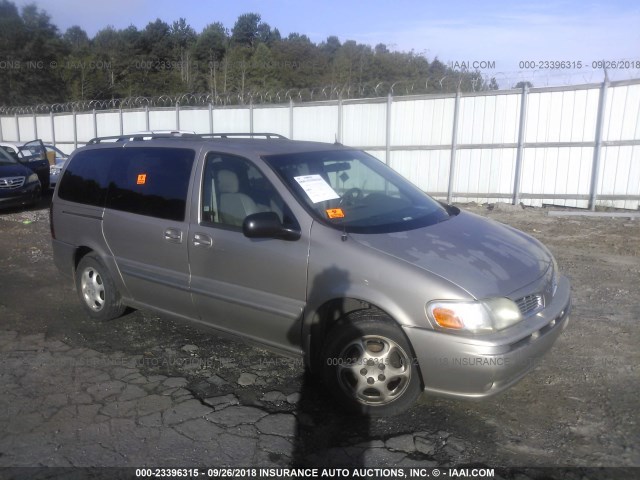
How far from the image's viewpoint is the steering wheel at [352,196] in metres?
3.99

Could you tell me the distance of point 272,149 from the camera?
4176 mm

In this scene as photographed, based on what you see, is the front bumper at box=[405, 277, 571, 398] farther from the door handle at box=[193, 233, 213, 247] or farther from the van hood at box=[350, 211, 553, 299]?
the door handle at box=[193, 233, 213, 247]

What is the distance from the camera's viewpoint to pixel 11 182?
37.4ft

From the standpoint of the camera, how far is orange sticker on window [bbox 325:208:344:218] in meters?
3.74

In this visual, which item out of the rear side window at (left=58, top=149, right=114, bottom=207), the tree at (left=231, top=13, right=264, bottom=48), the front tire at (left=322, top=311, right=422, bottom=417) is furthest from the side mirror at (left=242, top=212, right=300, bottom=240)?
the tree at (left=231, top=13, right=264, bottom=48)

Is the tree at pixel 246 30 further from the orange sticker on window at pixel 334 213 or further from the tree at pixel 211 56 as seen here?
the orange sticker on window at pixel 334 213

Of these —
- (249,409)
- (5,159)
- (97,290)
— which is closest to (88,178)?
(97,290)

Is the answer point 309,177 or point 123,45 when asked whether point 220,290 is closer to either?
point 309,177

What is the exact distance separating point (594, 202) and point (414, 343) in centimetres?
970

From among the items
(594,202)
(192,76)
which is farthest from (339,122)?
(192,76)

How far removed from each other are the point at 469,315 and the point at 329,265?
0.90 metres

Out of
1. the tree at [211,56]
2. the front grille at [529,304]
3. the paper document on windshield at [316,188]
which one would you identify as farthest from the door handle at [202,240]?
the tree at [211,56]

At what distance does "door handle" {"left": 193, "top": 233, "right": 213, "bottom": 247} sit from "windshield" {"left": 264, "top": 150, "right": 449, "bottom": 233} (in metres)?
0.71

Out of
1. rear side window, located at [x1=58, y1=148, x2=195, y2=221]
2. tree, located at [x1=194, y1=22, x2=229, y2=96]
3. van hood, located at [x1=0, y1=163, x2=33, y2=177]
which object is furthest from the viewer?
tree, located at [x1=194, y1=22, x2=229, y2=96]
